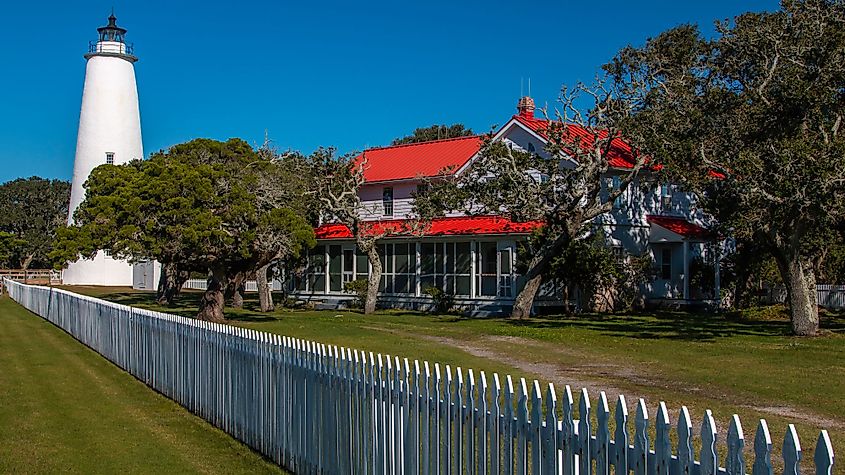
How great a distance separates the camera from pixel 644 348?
805 inches

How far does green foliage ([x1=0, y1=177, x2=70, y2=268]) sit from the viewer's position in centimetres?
7969

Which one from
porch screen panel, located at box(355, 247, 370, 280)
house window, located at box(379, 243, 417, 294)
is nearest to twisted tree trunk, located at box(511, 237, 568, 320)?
house window, located at box(379, 243, 417, 294)

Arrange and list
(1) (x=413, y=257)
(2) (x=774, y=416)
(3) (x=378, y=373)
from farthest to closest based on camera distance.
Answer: (1) (x=413, y=257)
(2) (x=774, y=416)
(3) (x=378, y=373)

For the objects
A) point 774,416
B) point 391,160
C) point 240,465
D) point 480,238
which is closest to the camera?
point 240,465

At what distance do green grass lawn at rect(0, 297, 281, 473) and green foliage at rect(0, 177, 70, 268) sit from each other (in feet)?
223

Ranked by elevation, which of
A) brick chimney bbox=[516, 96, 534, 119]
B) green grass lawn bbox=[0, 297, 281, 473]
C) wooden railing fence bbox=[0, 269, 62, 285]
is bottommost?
green grass lawn bbox=[0, 297, 281, 473]

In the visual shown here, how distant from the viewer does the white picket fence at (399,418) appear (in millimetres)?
4195

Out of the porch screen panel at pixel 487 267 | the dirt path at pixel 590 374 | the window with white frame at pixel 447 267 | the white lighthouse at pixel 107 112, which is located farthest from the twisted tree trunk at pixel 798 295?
the white lighthouse at pixel 107 112

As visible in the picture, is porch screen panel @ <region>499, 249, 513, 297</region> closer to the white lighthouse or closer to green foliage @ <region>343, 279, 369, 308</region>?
green foliage @ <region>343, 279, 369, 308</region>

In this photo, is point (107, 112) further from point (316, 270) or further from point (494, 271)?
point (494, 271)

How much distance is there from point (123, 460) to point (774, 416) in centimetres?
778

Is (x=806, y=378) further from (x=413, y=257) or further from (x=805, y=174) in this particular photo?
(x=413, y=257)

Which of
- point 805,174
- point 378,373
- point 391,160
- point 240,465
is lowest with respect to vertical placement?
point 240,465

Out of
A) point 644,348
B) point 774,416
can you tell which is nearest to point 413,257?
point 644,348
